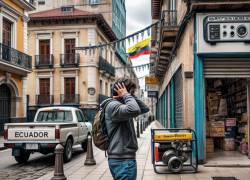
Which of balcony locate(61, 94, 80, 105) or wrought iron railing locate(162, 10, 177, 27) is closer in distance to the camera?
wrought iron railing locate(162, 10, 177, 27)

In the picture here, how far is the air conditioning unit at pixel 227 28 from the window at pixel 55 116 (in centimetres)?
590

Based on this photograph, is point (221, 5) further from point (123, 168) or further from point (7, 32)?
point (7, 32)

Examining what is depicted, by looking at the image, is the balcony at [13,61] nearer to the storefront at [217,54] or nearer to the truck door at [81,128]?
the truck door at [81,128]

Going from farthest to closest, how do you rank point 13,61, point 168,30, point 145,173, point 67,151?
point 13,61 < point 168,30 < point 67,151 < point 145,173

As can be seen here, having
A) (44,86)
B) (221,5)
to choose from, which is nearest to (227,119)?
(221,5)

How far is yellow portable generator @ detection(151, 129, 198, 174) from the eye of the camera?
353 inches

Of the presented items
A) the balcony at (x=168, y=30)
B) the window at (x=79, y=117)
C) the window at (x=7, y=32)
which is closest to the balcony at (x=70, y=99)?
the window at (x=7, y=32)

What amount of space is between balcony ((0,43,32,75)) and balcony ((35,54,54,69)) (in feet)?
34.9

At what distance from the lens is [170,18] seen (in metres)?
14.7

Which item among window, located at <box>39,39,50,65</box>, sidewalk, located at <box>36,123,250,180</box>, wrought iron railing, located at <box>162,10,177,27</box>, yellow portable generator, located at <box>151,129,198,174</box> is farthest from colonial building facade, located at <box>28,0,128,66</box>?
yellow portable generator, located at <box>151,129,198,174</box>

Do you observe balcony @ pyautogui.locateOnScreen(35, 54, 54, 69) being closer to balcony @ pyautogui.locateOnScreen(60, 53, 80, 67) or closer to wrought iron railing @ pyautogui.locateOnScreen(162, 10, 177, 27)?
balcony @ pyautogui.locateOnScreen(60, 53, 80, 67)

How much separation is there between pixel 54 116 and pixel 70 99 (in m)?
23.7

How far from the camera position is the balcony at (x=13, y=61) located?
75.7 feet

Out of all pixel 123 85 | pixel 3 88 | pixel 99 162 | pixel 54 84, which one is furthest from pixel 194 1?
pixel 54 84
